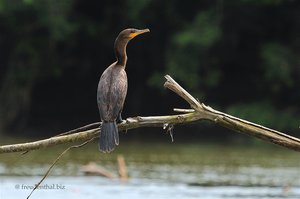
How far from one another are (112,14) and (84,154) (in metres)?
9.35

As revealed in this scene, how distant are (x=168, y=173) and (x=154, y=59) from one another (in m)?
12.3

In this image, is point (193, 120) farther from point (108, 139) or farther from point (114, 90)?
point (114, 90)

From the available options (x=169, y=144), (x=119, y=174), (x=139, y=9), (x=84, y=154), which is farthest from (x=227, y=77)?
(x=119, y=174)

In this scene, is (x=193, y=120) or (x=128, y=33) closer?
(x=193, y=120)

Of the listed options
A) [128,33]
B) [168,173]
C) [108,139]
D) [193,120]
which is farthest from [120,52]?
[168,173]

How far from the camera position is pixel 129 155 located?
803 inches

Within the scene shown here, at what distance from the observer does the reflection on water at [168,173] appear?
1436cm

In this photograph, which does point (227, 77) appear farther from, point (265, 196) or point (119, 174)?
point (265, 196)

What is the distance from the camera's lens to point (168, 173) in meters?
17.2

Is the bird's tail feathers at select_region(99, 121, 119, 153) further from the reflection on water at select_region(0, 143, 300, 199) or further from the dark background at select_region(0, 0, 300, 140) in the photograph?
the dark background at select_region(0, 0, 300, 140)

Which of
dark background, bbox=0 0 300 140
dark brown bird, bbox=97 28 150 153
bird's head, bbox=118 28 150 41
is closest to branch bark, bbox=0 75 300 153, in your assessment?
dark brown bird, bbox=97 28 150 153

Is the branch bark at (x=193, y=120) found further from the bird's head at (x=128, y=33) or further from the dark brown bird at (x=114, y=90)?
the bird's head at (x=128, y=33)

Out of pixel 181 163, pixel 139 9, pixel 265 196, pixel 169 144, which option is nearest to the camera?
pixel 265 196

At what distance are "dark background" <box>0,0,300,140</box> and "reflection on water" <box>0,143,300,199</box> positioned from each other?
4.60 metres
